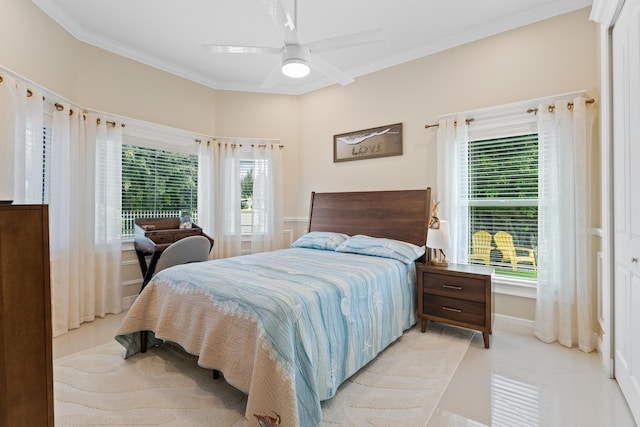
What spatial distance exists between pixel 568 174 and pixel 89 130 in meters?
4.68

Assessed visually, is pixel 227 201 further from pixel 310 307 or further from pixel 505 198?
pixel 505 198

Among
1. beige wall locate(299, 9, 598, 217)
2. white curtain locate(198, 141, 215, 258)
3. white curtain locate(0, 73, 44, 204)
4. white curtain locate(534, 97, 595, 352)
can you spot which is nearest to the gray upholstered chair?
white curtain locate(198, 141, 215, 258)

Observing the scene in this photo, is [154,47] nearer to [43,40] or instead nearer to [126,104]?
[126,104]

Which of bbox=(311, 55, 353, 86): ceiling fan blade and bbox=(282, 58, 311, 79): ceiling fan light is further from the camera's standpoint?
bbox=(311, 55, 353, 86): ceiling fan blade

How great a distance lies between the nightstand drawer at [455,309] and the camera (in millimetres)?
2572

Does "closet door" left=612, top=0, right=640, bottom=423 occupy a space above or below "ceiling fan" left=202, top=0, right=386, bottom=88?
below

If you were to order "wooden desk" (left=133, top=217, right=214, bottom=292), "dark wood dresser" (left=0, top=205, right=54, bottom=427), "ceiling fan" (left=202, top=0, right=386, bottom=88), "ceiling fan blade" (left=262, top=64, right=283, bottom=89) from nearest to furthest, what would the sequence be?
1. "dark wood dresser" (left=0, top=205, right=54, bottom=427)
2. "ceiling fan" (left=202, top=0, right=386, bottom=88)
3. "ceiling fan blade" (left=262, top=64, right=283, bottom=89)
4. "wooden desk" (left=133, top=217, right=214, bottom=292)

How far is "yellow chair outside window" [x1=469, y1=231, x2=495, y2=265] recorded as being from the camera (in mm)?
3127

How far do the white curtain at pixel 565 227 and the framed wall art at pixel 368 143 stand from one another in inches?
56.9

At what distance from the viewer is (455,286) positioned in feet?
8.81

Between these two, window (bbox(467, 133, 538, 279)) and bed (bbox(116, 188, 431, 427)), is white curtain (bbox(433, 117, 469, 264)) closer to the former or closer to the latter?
window (bbox(467, 133, 538, 279))

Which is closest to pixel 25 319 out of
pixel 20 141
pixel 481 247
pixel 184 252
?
pixel 184 252

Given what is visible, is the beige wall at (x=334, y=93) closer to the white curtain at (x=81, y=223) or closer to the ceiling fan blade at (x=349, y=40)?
the white curtain at (x=81, y=223)

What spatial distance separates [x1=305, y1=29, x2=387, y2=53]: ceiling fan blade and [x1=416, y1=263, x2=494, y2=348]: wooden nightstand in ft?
6.55
